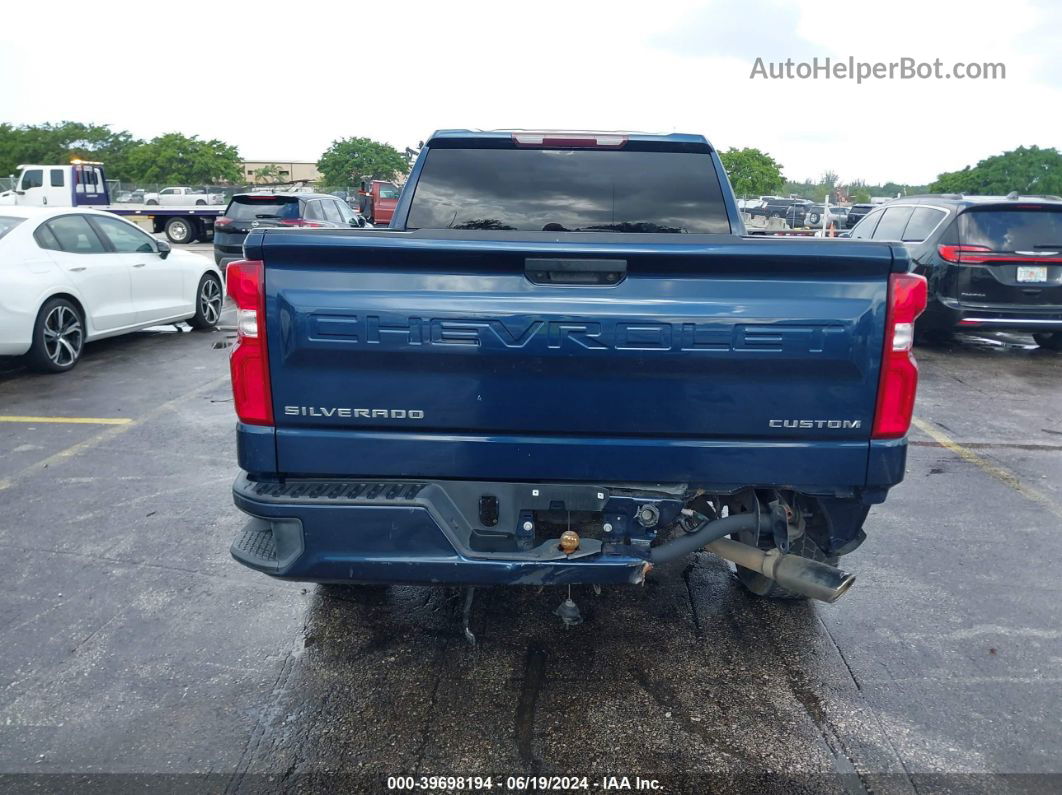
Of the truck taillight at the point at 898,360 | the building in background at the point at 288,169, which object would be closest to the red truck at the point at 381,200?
the truck taillight at the point at 898,360

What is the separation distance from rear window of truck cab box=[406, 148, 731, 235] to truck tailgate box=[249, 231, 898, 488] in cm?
129

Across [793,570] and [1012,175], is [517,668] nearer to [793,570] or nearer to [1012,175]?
[793,570]

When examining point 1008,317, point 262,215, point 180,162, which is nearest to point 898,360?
point 1008,317

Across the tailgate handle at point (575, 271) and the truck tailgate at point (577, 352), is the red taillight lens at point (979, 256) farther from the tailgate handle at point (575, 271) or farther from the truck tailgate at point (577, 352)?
the tailgate handle at point (575, 271)

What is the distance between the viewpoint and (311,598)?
4.16 metres

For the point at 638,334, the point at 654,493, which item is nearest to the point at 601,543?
the point at 654,493

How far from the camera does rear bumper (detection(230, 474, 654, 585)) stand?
305cm

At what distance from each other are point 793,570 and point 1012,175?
213 ft

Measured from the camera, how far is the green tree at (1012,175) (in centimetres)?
5628

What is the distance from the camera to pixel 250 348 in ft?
9.96

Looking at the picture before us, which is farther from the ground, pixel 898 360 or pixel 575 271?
pixel 575 271

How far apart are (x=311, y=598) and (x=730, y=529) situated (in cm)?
201

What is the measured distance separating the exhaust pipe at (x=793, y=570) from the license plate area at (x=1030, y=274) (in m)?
7.97

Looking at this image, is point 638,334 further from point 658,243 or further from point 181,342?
point 181,342
